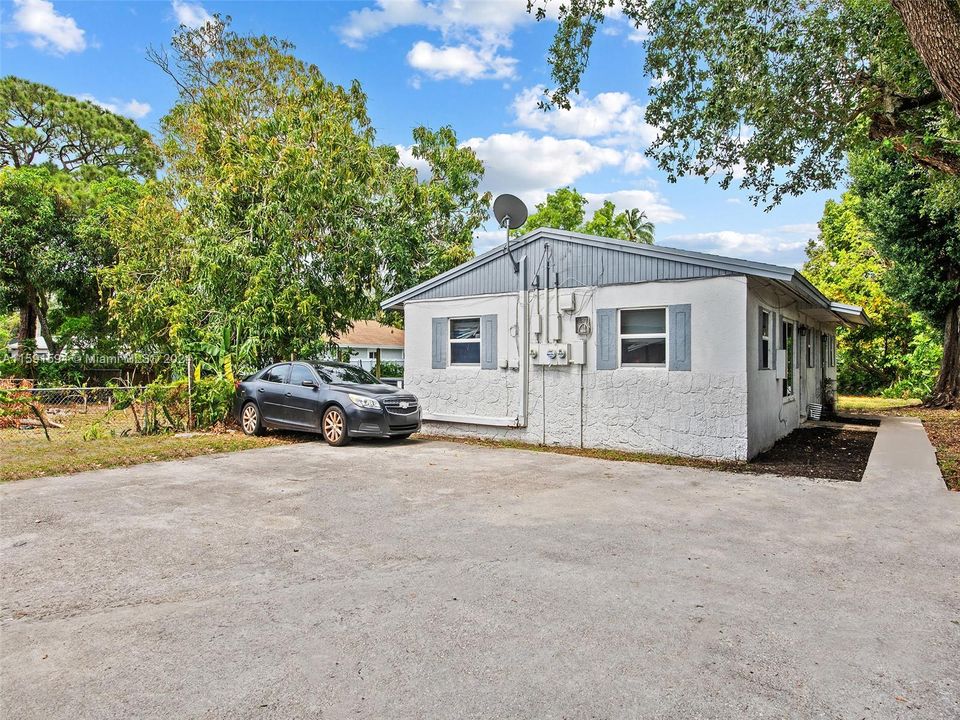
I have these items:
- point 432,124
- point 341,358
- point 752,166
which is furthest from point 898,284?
point 341,358

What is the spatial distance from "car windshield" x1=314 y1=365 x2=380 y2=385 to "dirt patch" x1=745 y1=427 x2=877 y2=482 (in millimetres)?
7092

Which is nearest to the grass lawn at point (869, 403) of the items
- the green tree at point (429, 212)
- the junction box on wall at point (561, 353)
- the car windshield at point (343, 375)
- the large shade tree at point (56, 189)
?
the junction box on wall at point (561, 353)

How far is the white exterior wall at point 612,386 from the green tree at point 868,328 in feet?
61.2

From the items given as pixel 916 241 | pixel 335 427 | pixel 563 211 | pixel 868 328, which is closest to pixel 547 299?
pixel 335 427

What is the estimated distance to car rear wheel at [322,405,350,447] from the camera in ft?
34.6

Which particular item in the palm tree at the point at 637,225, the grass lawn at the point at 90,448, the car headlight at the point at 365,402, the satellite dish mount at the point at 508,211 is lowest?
the grass lawn at the point at 90,448

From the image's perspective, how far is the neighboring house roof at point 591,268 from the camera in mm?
9125

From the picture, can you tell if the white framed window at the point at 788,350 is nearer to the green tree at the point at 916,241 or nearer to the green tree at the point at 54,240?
the green tree at the point at 916,241

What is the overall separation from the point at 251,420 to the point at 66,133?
20902 mm

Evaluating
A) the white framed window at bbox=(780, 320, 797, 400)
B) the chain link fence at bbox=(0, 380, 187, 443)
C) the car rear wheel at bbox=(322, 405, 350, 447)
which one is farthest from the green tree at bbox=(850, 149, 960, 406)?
the chain link fence at bbox=(0, 380, 187, 443)

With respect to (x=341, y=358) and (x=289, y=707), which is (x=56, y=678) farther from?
Answer: (x=341, y=358)

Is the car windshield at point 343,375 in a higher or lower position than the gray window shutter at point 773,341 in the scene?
lower

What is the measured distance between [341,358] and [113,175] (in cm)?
1501

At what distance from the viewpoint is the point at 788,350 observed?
1275cm
